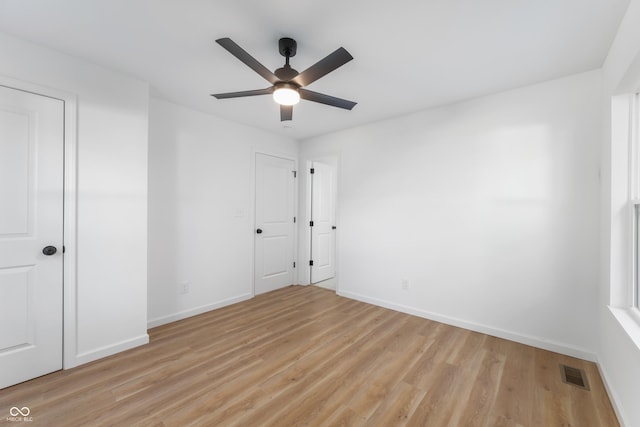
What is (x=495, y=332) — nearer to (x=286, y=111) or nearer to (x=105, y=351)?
(x=286, y=111)

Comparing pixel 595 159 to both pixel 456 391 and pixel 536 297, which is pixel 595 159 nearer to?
pixel 536 297

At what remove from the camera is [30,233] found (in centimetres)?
201

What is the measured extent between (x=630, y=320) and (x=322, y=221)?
3730 mm

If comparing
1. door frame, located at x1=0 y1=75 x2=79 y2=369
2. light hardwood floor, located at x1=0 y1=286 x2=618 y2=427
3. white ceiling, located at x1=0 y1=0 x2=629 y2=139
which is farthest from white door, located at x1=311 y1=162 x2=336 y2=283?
door frame, located at x1=0 y1=75 x2=79 y2=369

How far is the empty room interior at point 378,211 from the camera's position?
5.59 ft

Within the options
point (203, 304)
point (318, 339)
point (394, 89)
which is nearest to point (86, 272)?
point (203, 304)

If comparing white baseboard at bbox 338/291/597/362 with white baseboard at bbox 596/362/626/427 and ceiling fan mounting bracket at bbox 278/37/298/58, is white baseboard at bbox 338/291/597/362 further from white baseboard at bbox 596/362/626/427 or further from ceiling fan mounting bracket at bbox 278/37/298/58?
ceiling fan mounting bracket at bbox 278/37/298/58

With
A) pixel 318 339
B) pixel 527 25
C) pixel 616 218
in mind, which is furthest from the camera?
pixel 318 339

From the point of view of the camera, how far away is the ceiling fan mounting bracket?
1.85 metres

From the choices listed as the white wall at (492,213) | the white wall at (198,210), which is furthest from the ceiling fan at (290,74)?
the white wall at (492,213)

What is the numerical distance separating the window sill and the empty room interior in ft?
0.05

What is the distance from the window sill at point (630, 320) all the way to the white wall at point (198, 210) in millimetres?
3649

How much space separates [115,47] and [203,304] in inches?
108

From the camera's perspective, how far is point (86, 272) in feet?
7.30
